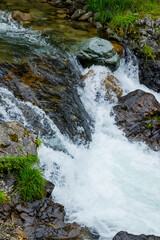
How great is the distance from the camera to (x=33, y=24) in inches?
359

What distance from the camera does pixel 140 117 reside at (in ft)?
22.1

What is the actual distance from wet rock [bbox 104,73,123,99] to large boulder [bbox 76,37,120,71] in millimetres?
580

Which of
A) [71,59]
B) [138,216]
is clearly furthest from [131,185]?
[71,59]

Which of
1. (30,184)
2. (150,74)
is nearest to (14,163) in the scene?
(30,184)

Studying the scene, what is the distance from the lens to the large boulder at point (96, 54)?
7.66m

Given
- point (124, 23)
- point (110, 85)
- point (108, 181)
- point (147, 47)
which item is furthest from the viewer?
point (124, 23)

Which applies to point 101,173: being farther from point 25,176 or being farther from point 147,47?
point 147,47

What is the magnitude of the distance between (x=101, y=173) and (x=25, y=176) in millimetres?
1795

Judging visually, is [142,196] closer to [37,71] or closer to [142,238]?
[142,238]

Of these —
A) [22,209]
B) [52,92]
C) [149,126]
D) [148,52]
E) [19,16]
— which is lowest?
[22,209]

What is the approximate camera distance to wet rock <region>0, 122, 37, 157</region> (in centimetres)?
418

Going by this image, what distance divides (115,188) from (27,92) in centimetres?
281

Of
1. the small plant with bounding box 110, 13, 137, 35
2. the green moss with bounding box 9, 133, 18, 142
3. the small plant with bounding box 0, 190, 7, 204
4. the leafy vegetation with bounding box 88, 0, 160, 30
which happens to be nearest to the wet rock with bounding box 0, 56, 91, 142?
the green moss with bounding box 9, 133, 18, 142

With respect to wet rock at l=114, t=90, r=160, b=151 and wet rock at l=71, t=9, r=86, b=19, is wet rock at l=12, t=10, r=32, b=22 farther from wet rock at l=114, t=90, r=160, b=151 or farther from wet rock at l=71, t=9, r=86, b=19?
wet rock at l=114, t=90, r=160, b=151
